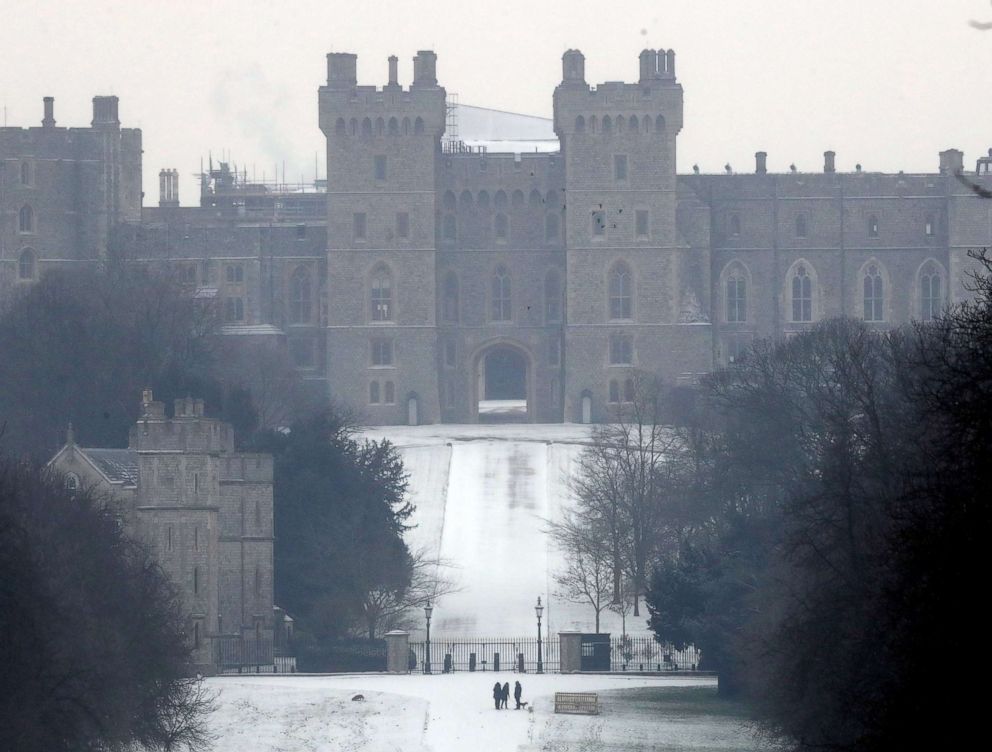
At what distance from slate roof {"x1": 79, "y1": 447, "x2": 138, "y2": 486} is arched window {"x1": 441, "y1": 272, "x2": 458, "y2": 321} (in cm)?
3694

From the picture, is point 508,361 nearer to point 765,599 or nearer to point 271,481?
point 271,481

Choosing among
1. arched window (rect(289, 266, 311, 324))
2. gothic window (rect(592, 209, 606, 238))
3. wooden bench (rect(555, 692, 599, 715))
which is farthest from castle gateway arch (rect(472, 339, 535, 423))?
wooden bench (rect(555, 692, 599, 715))

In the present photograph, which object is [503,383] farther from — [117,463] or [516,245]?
[117,463]

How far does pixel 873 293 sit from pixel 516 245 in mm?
13049

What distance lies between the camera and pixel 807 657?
34719 mm

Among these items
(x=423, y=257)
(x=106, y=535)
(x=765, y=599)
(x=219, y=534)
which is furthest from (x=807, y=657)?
(x=423, y=257)

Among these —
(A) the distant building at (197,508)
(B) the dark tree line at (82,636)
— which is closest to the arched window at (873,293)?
(A) the distant building at (197,508)

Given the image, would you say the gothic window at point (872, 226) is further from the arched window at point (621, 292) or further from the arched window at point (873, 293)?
the arched window at point (621, 292)

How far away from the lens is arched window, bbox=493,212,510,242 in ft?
313

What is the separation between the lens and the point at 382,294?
93.3 meters

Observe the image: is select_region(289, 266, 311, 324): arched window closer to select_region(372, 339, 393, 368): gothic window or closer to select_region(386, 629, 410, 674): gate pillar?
select_region(372, 339, 393, 368): gothic window

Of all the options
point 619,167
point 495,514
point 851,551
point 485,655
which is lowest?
point 485,655

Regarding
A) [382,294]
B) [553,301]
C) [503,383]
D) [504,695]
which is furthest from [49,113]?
[504,695]

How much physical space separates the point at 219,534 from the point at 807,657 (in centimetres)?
2584
